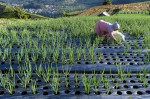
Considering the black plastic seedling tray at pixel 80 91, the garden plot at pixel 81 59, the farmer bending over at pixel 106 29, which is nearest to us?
the black plastic seedling tray at pixel 80 91

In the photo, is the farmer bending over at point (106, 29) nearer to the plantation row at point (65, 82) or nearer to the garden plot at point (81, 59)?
the garden plot at point (81, 59)

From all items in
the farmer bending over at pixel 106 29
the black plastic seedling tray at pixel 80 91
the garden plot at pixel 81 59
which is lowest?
the black plastic seedling tray at pixel 80 91

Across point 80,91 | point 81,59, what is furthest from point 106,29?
point 80,91

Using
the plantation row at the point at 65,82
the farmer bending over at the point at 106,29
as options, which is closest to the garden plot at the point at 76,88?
the plantation row at the point at 65,82

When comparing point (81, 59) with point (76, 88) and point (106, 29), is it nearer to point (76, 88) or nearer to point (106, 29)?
point (76, 88)

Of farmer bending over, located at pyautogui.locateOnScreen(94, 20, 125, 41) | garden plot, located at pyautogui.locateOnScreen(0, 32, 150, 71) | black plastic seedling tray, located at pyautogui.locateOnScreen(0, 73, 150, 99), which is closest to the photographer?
black plastic seedling tray, located at pyautogui.locateOnScreen(0, 73, 150, 99)

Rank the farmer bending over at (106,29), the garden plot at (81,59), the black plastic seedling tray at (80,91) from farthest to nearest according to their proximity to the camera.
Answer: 1. the farmer bending over at (106,29)
2. the garden plot at (81,59)
3. the black plastic seedling tray at (80,91)

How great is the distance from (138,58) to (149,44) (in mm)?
826

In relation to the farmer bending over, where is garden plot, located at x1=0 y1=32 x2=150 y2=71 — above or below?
below

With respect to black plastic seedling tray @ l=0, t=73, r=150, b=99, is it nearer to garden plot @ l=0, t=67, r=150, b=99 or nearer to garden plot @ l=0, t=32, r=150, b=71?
garden plot @ l=0, t=67, r=150, b=99

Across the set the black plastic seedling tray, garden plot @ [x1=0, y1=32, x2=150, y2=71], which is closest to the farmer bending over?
garden plot @ [x1=0, y1=32, x2=150, y2=71]

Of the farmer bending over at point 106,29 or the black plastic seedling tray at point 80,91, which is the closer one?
the black plastic seedling tray at point 80,91

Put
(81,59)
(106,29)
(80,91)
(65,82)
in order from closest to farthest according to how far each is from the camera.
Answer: (80,91), (65,82), (81,59), (106,29)

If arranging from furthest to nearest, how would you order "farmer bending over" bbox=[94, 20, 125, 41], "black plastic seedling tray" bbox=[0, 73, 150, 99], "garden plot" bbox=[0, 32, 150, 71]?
"farmer bending over" bbox=[94, 20, 125, 41] < "garden plot" bbox=[0, 32, 150, 71] < "black plastic seedling tray" bbox=[0, 73, 150, 99]
